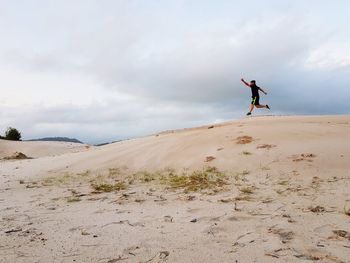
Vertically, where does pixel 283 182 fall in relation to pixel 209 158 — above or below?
below

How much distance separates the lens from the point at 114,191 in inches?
275

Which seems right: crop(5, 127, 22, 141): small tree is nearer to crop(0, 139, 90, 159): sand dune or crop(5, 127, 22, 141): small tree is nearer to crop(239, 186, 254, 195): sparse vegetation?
crop(0, 139, 90, 159): sand dune

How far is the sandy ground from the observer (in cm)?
371

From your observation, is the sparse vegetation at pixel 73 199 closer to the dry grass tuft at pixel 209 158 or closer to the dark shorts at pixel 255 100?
the dry grass tuft at pixel 209 158

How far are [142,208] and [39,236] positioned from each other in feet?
5.29

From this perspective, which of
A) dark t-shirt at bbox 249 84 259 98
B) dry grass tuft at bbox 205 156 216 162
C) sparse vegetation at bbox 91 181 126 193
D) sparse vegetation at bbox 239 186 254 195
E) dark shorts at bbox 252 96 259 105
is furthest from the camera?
dark shorts at bbox 252 96 259 105

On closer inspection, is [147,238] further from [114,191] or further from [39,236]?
[114,191]

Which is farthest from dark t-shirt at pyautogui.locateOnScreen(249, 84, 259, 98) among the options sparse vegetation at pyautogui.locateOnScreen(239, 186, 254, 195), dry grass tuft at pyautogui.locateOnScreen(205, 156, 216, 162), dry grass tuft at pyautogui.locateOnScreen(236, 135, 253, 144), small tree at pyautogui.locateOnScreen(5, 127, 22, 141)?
small tree at pyautogui.locateOnScreen(5, 127, 22, 141)

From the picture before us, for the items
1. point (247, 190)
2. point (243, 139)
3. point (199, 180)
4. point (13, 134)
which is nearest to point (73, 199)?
point (199, 180)

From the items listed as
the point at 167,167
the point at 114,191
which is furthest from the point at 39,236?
the point at 167,167

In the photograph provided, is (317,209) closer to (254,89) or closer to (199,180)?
(199,180)

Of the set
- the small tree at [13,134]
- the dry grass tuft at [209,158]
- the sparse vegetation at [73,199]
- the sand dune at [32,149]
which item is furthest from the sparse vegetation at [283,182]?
the small tree at [13,134]

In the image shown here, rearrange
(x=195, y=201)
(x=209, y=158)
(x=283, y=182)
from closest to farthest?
(x=195, y=201), (x=283, y=182), (x=209, y=158)

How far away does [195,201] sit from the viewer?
5.74m
